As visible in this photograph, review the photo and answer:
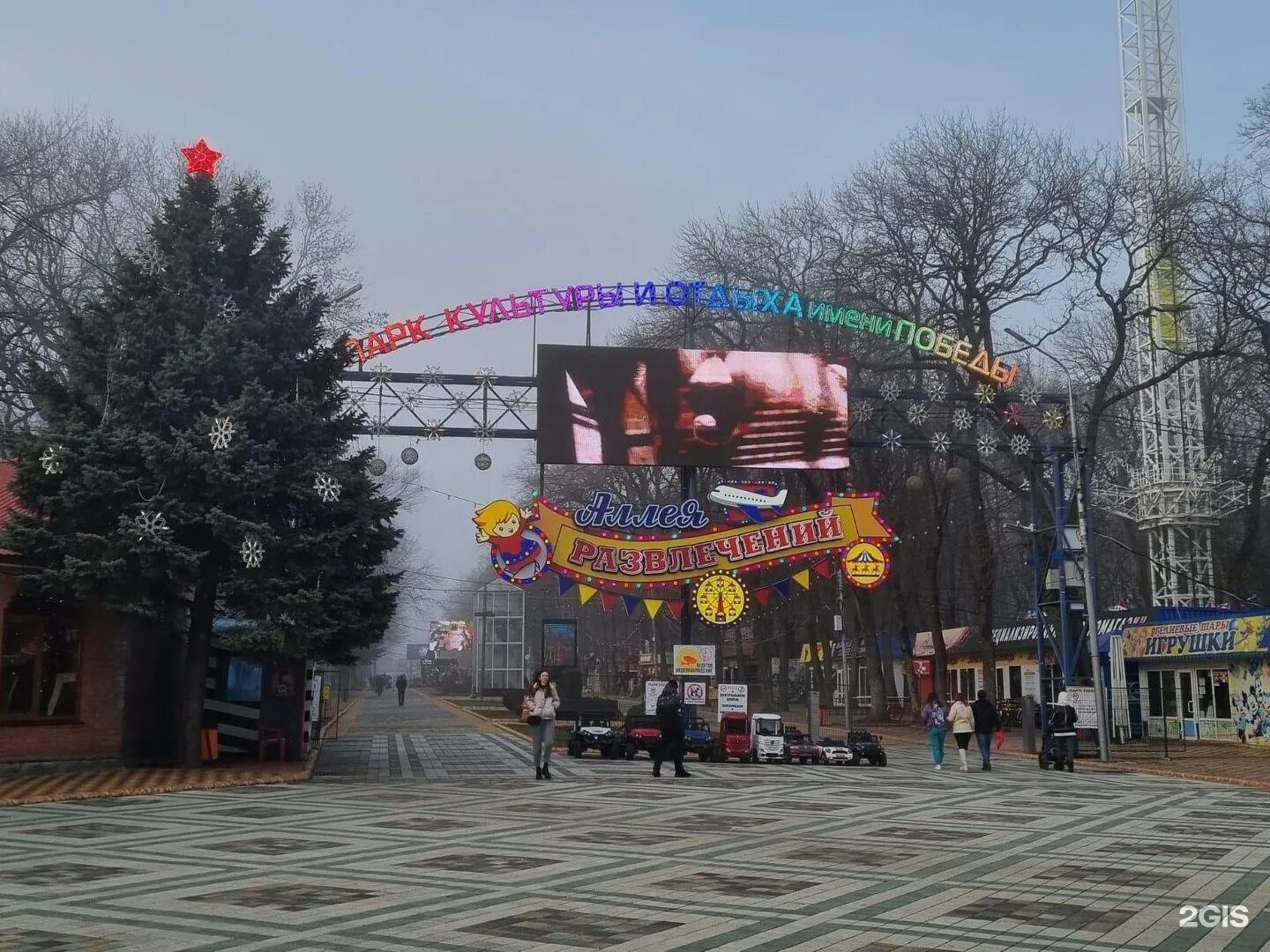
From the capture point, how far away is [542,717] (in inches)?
819

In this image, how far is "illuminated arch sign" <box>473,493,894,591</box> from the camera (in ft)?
95.6

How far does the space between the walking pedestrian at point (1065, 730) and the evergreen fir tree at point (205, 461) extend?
14904 millimetres

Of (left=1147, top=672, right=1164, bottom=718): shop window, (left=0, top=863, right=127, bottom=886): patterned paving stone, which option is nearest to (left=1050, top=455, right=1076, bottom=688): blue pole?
(left=1147, top=672, right=1164, bottom=718): shop window

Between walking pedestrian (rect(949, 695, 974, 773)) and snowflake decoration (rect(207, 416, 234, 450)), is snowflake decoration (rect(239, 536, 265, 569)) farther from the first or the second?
walking pedestrian (rect(949, 695, 974, 773))

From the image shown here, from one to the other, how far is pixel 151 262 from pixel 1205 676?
29522mm

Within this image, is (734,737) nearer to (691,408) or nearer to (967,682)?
(691,408)

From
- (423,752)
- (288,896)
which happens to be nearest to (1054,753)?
Result: (423,752)

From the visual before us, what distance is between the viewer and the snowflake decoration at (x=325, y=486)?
2080cm

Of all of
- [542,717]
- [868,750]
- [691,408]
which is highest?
[691,408]

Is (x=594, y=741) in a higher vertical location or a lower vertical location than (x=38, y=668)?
lower

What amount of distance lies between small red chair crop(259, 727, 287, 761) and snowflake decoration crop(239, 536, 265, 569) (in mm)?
5423

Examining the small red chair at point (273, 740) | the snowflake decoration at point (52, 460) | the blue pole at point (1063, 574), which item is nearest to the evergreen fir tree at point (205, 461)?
the snowflake decoration at point (52, 460)

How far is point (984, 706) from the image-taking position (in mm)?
26094

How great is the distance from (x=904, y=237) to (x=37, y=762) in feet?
91.1
